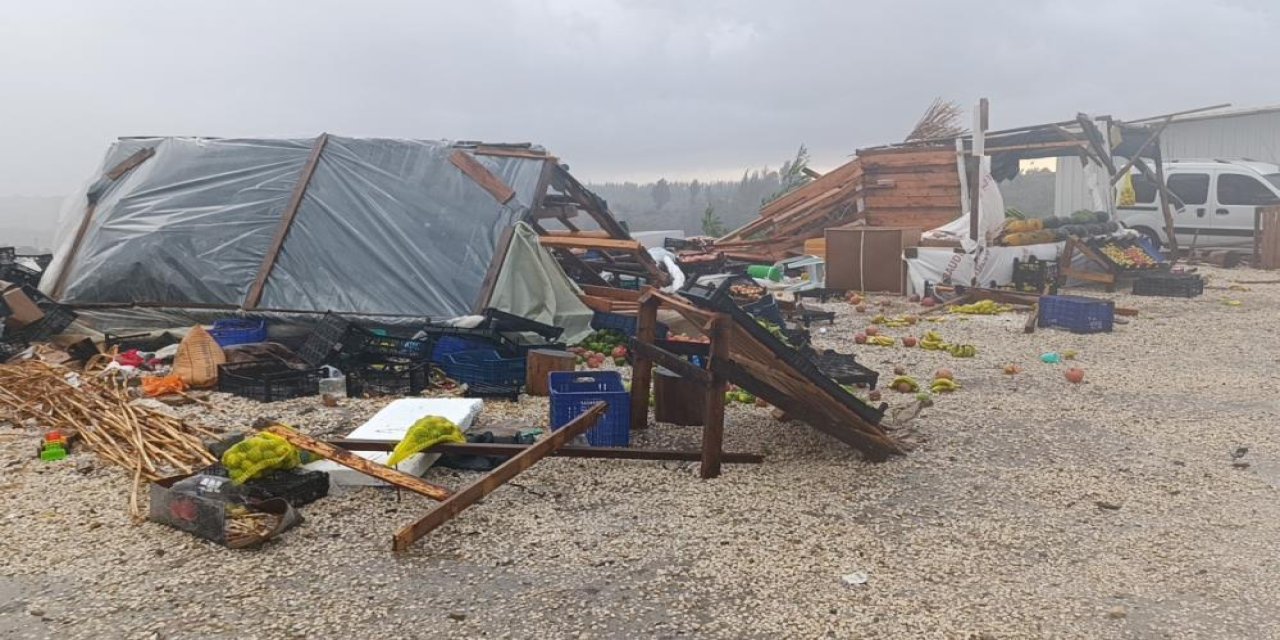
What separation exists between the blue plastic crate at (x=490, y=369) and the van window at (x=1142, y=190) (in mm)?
15394

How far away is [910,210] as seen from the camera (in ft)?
55.0

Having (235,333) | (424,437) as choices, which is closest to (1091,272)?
(235,333)

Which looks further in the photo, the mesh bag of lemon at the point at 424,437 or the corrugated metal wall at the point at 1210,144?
the corrugated metal wall at the point at 1210,144

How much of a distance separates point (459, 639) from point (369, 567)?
2.72 ft

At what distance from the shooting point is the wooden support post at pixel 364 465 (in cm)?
466

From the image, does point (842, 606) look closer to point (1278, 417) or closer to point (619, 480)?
point (619, 480)

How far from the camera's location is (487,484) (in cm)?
441

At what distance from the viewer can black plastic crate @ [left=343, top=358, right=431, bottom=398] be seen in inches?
289

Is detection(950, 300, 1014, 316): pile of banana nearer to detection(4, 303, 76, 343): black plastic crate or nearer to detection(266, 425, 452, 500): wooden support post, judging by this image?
detection(266, 425, 452, 500): wooden support post

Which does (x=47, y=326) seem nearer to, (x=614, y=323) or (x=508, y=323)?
(x=508, y=323)

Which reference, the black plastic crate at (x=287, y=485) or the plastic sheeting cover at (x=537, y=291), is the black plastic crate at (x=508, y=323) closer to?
the plastic sheeting cover at (x=537, y=291)

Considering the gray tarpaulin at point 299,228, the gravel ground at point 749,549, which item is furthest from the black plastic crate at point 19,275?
the gravel ground at point 749,549

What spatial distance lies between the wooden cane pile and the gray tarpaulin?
223 cm

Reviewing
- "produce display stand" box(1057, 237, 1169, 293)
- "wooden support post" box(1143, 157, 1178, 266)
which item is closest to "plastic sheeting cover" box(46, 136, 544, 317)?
"produce display stand" box(1057, 237, 1169, 293)
